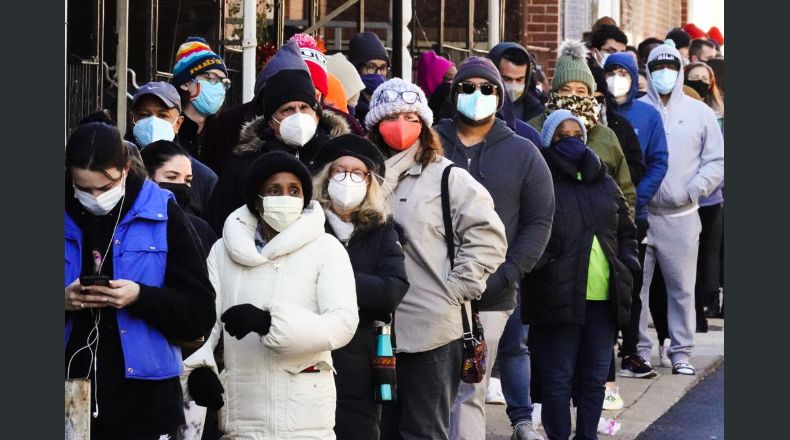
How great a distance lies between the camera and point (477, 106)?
25.5 ft

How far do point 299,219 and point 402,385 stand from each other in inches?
52.5

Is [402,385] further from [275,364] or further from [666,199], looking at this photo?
[666,199]

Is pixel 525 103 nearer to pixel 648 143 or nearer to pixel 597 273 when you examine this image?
pixel 648 143

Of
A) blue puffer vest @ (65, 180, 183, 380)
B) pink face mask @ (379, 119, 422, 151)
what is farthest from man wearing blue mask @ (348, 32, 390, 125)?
blue puffer vest @ (65, 180, 183, 380)

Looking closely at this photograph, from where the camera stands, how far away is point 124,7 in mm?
9242

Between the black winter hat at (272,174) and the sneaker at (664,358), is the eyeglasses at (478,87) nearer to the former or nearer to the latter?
the black winter hat at (272,174)

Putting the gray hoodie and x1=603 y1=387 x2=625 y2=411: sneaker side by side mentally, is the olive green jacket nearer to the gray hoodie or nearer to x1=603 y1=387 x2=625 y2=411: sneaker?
x1=603 y1=387 x2=625 y2=411: sneaker

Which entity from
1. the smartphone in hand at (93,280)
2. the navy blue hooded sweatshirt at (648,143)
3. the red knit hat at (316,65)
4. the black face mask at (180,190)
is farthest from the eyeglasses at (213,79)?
the smartphone in hand at (93,280)

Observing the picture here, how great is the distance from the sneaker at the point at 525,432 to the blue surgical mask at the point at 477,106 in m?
1.73

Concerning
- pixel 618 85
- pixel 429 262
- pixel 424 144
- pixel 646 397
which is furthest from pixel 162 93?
pixel 618 85

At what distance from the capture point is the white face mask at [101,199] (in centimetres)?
482

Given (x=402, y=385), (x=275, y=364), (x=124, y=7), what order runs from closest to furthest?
(x=275, y=364), (x=402, y=385), (x=124, y=7)

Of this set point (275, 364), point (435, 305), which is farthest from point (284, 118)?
point (275, 364)

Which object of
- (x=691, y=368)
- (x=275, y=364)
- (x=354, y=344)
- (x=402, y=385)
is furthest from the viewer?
(x=691, y=368)
